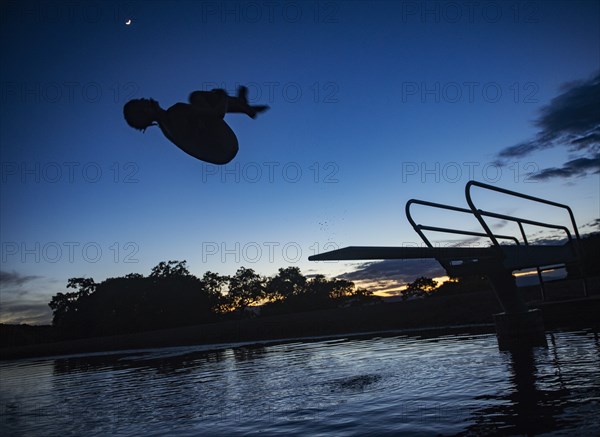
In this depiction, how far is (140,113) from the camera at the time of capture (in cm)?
359

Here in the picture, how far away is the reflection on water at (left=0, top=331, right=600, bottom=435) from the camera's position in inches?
214

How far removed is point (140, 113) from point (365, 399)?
5844 millimetres

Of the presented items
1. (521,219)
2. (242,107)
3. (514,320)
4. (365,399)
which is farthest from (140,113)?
(514,320)

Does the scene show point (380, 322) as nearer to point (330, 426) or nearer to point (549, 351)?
point (549, 351)

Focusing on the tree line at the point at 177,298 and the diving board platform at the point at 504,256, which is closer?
the diving board platform at the point at 504,256

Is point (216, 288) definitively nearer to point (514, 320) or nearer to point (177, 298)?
point (177, 298)

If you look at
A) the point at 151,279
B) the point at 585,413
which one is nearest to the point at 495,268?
the point at 585,413

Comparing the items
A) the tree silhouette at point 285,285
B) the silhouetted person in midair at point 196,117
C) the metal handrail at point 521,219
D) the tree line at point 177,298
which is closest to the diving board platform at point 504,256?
the metal handrail at point 521,219

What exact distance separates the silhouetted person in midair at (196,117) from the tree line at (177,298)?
219 ft

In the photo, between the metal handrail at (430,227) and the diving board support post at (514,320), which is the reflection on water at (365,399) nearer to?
the diving board support post at (514,320)

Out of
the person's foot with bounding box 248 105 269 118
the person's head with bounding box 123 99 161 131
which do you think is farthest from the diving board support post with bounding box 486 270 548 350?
the person's head with bounding box 123 99 161 131

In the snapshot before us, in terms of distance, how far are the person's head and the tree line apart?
2642 inches

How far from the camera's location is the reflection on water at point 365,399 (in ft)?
17.8

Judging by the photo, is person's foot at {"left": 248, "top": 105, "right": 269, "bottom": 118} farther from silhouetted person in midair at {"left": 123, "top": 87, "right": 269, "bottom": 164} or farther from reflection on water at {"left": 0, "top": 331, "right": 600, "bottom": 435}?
reflection on water at {"left": 0, "top": 331, "right": 600, "bottom": 435}
